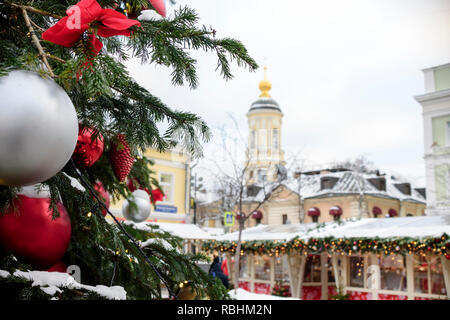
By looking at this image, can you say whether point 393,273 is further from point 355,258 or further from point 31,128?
point 31,128

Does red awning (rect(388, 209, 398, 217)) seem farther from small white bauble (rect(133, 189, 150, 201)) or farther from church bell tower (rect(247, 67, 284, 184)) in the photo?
small white bauble (rect(133, 189, 150, 201))

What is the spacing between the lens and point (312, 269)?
13.4 m

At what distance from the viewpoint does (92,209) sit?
1624 mm

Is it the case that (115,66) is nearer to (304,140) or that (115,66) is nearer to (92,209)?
(92,209)

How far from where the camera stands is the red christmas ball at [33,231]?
4.79 feet

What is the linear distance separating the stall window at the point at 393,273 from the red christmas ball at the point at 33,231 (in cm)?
1089

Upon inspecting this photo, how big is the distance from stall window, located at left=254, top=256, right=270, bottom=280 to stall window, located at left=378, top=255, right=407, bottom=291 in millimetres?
4351

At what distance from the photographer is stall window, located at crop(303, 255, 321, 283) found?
13312mm

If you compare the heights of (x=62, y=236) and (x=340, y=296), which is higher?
(x=62, y=236)

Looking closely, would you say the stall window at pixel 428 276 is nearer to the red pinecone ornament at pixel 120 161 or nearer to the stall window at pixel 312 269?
the stall window at pixel 312 269

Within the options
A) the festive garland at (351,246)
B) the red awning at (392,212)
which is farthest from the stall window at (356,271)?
the red awning at (392,212)
